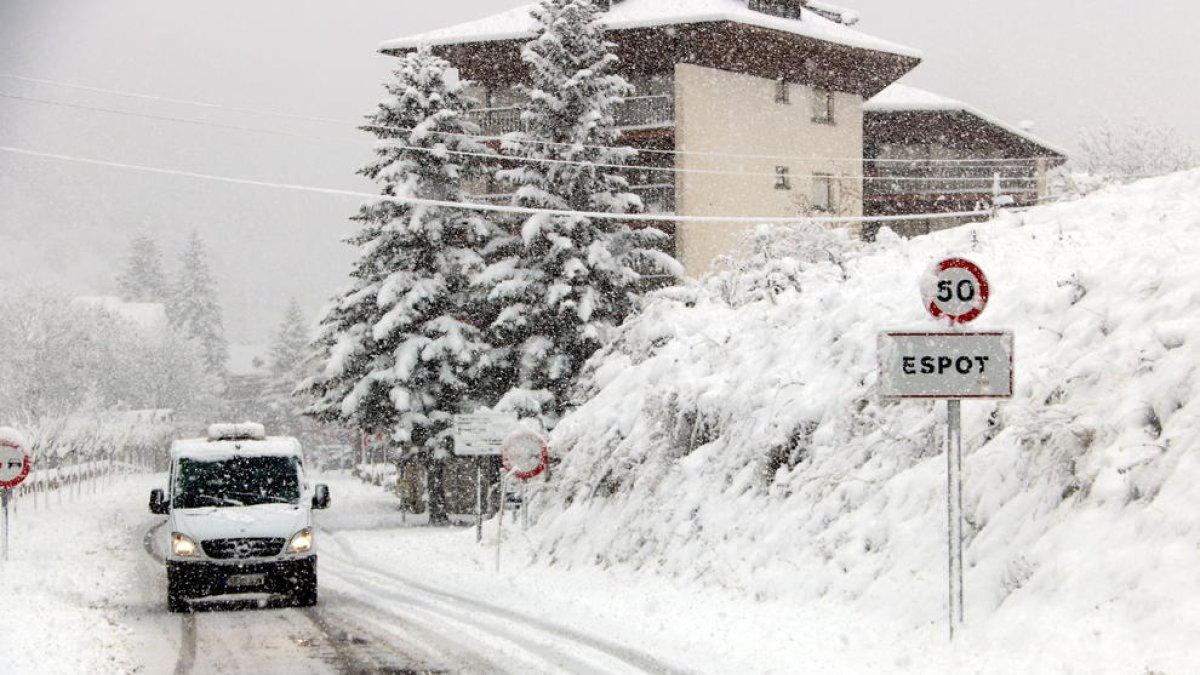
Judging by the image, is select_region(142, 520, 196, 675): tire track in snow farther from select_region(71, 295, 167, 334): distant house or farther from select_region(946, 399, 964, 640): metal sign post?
select_region(71, 295, 167, 334): distant house

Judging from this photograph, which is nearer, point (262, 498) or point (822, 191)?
point (262, 498)

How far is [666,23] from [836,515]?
1355 inches

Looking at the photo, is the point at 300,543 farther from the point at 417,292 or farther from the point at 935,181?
the point at 935,181

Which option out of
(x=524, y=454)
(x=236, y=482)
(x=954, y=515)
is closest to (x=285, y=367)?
(x=524, y=454)

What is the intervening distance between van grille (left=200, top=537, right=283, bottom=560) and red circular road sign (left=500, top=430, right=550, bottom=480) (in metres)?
5.00

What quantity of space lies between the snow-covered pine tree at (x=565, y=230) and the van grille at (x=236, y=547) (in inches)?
678

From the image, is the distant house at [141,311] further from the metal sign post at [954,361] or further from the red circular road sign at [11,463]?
the metal sign post at [954,361]

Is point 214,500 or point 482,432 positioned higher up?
point 482,432

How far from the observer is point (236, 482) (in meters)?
18.5

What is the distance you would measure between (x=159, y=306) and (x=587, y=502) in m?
136

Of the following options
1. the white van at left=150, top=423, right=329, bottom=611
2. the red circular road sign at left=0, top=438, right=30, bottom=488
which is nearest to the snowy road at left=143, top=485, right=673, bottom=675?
the white van at left=150, top=423, right=329, bottom=611

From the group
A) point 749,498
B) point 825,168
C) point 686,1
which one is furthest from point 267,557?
point 825,168

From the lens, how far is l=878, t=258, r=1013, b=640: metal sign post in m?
11.3

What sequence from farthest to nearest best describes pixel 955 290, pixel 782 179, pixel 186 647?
pixel 782 179
pixel 186 647
pixel 955 290
